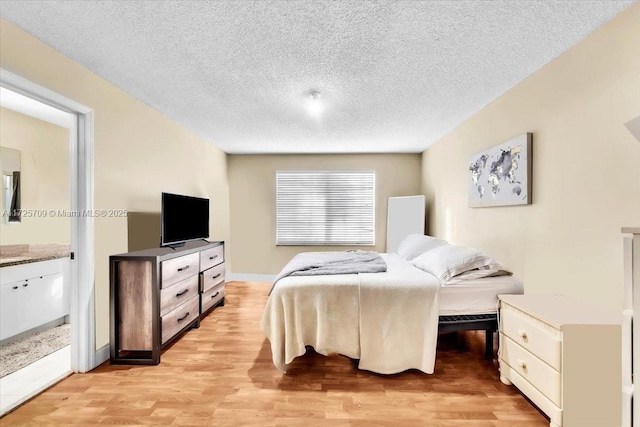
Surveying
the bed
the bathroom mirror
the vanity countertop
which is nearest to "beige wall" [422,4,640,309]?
the bed

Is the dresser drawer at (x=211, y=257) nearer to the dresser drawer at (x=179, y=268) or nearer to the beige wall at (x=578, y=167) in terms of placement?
the dresser drawer at (x=179, y=268)

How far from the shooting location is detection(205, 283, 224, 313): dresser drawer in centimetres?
350

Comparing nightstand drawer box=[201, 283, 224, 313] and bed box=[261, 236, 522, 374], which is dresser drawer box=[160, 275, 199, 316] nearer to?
nightstand drawer box=[201, 283, 224, 313]

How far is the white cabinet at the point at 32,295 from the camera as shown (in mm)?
2688

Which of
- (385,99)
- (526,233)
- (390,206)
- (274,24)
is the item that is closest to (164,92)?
(274,24)

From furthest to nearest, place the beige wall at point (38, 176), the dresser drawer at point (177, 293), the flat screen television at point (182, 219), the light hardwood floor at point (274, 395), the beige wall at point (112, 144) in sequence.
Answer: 1. the beige wall at point (38, 176)
2. the flat screen television at point (182, 219)
3. the dresser drawer at point (177, 293)
4. the beige wall at point (112, 144)
5. the light hardwood floor at point (274, 395)

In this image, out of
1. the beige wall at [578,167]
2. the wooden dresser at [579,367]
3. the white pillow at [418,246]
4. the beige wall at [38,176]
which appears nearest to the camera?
the wooden dresser at [579,367]

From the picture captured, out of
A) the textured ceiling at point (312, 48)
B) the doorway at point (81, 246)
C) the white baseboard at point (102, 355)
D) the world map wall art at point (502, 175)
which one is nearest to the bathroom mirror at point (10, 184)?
the doorway at point (81, 246)

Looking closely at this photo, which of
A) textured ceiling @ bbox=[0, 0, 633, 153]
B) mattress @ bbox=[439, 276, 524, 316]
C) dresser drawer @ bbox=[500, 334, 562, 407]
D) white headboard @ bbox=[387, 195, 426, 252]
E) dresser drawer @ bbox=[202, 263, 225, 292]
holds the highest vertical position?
textured ceiling @ bbox=[0, 0, 633, 153]

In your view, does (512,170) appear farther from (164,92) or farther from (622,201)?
(164,92)

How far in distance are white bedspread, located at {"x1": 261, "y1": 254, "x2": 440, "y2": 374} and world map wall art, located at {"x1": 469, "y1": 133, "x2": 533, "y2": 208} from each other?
1162mm

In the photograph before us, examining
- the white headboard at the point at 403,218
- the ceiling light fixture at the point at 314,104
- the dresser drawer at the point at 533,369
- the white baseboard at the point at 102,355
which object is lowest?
the white baseboard at the point at 102,355

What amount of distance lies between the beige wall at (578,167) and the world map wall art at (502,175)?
7 centimetres

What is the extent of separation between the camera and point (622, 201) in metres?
1.70
